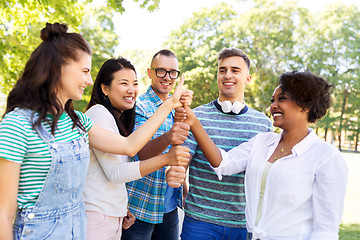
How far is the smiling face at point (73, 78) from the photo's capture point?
199cm

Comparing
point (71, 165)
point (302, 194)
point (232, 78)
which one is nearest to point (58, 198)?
point (71, 165)

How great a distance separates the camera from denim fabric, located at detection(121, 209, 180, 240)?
10.7 ft

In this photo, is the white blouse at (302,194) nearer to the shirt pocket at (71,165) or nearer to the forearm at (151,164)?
the forearm at (151,164)

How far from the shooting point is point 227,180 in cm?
299

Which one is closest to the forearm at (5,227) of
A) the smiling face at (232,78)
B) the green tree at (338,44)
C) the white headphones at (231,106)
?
the white headphones at (231,106)

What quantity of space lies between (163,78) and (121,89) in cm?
96

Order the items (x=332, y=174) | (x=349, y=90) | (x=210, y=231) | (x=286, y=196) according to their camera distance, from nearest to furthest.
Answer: (x=332, y=174) → (x=286, y=196) → (x=210, y=231) → (x=349, y=90)

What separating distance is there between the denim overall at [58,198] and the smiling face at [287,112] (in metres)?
1.44

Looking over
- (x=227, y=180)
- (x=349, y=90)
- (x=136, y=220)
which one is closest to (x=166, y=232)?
(x=136, y=220)

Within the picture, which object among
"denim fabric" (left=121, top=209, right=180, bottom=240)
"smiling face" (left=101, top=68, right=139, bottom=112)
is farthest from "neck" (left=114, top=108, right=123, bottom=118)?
"denim fabric" (left=121, top=209, right=180, bottom=240)

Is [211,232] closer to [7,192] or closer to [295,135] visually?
[295,135]

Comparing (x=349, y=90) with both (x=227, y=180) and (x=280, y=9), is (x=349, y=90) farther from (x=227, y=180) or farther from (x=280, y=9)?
(x=227, y=180)

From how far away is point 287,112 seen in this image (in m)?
2.48

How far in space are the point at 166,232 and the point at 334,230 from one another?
1.85 m
